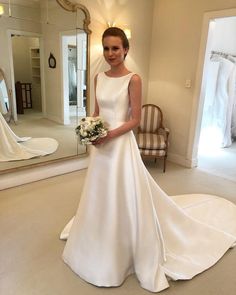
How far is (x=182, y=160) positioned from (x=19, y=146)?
249cm

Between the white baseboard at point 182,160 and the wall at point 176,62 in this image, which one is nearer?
the wall at point 176,62

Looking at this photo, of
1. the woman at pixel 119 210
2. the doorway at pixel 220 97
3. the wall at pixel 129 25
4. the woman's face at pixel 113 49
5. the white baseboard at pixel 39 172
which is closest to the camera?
the woman's face at pixel 113 49

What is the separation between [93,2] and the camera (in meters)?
3.30

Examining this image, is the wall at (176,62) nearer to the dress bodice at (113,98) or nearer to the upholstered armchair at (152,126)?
the upholstered armchair at (152,126)

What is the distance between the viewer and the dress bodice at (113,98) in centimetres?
164

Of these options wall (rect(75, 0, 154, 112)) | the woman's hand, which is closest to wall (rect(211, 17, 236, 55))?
wall (rect(75, 0, 154, 112))

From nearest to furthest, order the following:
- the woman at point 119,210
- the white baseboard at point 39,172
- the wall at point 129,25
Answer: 1. the woman at point 119,210
2. the white baseboard at point 39,172
3. the wall at point 129,25

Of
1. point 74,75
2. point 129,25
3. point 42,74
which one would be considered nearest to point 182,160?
point 74,75

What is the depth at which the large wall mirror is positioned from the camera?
2918 mm

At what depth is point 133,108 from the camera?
1.66 meters

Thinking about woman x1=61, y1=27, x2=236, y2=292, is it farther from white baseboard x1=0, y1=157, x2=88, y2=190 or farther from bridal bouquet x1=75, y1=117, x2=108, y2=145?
white baseboard x1=0, y1=157, x2=88, y2=190

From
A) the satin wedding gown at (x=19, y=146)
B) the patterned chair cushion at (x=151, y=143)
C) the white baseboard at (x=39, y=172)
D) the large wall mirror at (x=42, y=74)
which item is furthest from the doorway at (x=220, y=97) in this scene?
the satin wedding gown at (x=19, y=146)

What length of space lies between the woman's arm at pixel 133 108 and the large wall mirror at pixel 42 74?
6.15ft

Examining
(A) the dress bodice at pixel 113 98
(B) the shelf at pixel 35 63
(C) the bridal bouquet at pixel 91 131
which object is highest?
(B) the shelf at pixel 35 63
